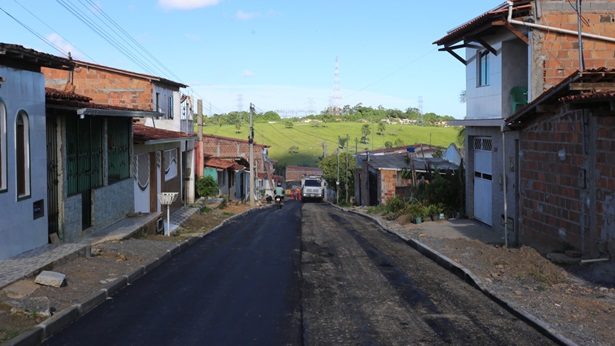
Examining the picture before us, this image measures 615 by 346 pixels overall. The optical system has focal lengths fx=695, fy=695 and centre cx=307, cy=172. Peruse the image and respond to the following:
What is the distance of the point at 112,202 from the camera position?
19.9 metres

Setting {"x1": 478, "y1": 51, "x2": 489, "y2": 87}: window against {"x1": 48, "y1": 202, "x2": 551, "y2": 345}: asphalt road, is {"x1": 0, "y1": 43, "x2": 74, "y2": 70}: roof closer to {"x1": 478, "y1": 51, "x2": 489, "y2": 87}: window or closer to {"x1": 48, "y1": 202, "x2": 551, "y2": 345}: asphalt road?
{"x1": 48, "y1": 202, "x2": 551, "y2": 345}: asphalt road

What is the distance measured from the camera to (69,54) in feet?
96.2

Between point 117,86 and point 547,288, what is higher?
point 117,86

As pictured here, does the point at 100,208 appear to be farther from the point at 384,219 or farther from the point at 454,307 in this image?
the point at 384,219

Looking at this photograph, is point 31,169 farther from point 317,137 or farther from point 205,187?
point 317,137

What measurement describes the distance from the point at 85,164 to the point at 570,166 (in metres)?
11.5

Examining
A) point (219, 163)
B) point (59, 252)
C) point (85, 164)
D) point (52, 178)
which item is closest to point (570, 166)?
point (59, 252)

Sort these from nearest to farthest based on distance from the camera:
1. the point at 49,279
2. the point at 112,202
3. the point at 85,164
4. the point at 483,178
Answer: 1. the point at 49,279
2. the point at 85,164
3. the point at 112,202
4. the point at 483,178

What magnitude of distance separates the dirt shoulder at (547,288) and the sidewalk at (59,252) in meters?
7.41

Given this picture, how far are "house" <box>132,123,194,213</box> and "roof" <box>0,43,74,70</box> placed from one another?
9296mm

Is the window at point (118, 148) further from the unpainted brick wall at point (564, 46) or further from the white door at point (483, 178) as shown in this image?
the unpainted brick wall at point (564, 46)

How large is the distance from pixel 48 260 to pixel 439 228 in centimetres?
1365

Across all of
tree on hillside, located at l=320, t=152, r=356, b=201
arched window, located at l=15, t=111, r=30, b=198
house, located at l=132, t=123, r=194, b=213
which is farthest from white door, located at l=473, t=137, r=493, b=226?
tree on hillside, located at l=320, t=152, r=356, b=201

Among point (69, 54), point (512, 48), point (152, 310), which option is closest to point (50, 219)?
point (152, 310)
